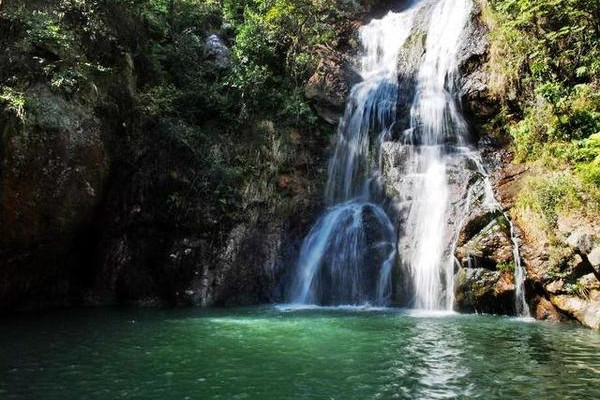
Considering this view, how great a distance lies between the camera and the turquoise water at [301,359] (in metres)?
6.56

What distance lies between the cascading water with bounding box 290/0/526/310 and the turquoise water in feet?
8.12

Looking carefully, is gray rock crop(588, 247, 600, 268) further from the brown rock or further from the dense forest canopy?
the brown rock

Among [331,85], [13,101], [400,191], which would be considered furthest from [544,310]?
[13,101]

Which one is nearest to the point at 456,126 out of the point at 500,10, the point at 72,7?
the point at 500,10

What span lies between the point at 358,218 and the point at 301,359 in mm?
8093

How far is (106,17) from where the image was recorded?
629 inches

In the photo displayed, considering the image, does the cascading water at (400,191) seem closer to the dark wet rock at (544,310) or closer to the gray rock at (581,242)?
the dark wet rock at (544,310)

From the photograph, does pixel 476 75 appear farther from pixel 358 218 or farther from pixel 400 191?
pixel 358 218

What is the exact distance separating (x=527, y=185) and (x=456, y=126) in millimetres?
4022

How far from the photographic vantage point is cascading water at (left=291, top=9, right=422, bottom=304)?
48.8ft

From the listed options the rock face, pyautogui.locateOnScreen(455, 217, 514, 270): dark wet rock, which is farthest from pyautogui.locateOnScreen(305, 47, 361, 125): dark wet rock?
the rock face

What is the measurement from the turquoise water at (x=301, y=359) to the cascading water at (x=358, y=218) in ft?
9.27

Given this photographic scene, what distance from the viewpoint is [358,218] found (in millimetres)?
15773

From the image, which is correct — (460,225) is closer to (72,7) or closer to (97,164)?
(97,164)
